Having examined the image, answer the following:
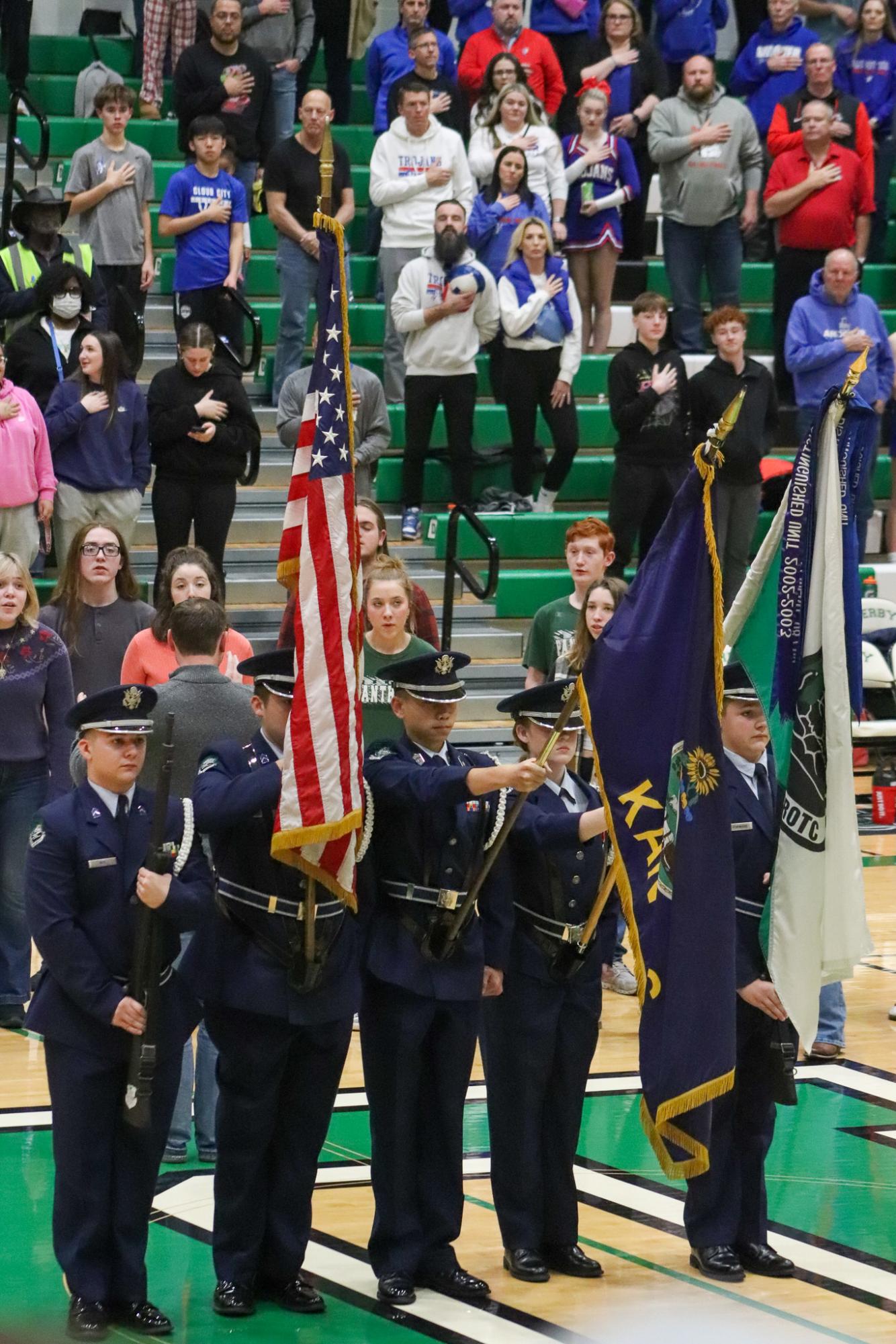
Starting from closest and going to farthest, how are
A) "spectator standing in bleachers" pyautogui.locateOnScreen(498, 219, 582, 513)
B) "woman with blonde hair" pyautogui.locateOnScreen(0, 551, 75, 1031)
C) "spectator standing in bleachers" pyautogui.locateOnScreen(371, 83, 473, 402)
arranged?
1. "woman with blonde hair" pyautogui.locateOnScreen(0, 551, 75, 1031)
2. "spectator standing in bleachers" pyautogui.locateOnScreen(498, 219, 582, 513)
3. "spectator standing in bleachers" pyautogui.locateOnScreen(371, 83, 473, 402)

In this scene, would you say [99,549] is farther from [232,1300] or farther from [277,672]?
[232,1300]

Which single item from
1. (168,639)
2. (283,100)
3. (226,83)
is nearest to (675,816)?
(168,639)

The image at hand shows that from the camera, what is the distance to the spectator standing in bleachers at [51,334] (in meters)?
11.4

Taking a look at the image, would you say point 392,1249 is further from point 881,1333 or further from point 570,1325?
point 881,1333

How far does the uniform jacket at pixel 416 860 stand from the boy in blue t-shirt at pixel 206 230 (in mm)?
7274

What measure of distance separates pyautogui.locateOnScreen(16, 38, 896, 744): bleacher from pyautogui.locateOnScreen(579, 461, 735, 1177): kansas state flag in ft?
20.9

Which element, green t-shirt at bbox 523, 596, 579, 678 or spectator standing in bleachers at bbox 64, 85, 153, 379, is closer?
green t-shirt at bbox 523, 596, 579, 678

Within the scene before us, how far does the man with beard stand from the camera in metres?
12.6

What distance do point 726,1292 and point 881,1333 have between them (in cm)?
46

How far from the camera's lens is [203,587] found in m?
7.84

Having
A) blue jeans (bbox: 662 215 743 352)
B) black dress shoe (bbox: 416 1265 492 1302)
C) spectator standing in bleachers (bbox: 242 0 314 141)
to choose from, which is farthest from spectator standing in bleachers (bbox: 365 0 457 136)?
black dress shoe (bbox: 416 1265 492 1302)

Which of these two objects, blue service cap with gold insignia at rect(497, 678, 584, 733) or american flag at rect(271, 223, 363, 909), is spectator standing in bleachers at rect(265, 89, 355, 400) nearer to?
american flag at rect(271, 223, 363, 909)

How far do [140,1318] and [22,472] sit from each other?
19.1 feet

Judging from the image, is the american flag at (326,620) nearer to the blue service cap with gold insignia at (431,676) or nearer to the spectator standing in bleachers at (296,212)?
the blue service cap with gold insignia at (431,676)
